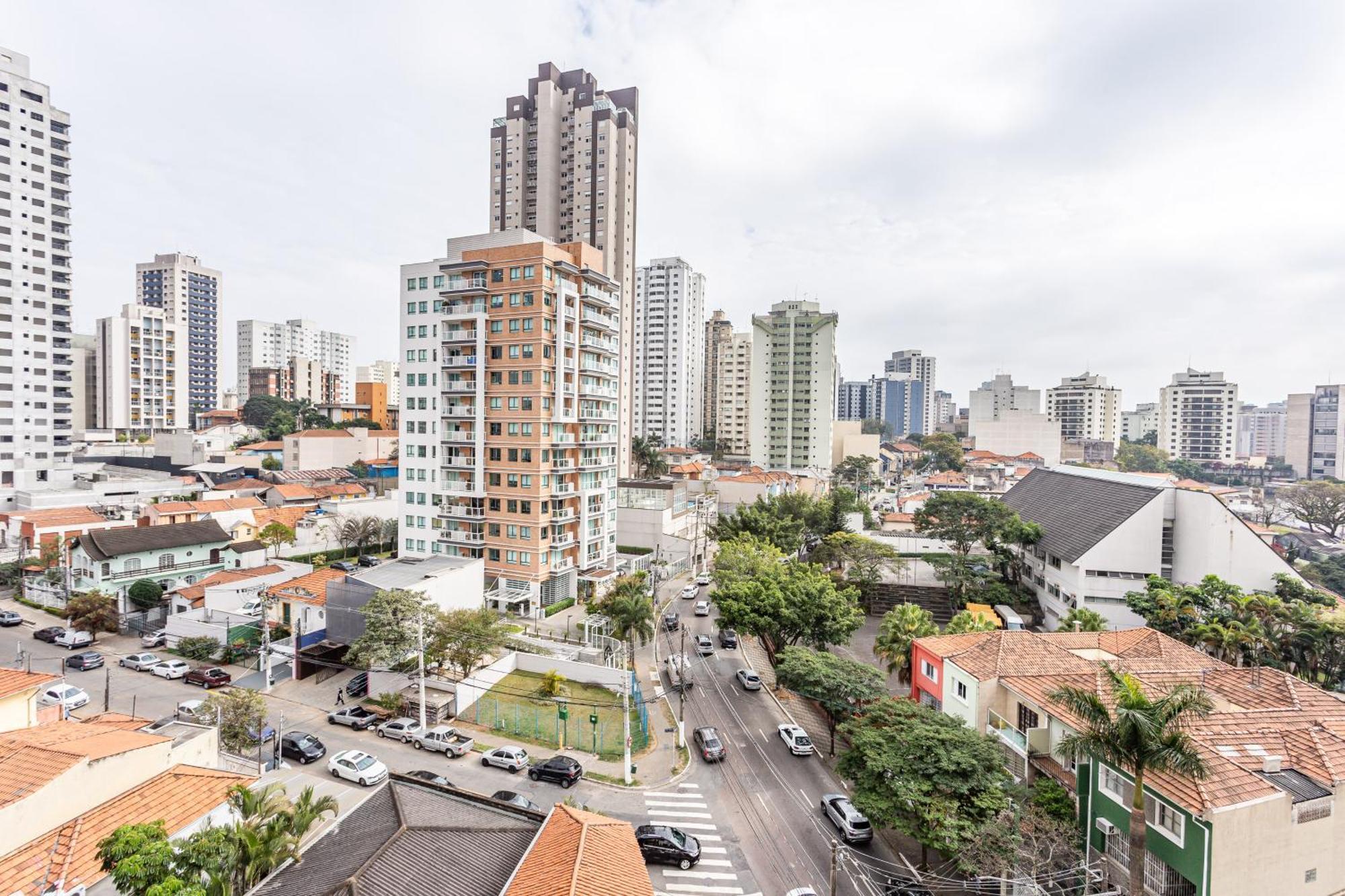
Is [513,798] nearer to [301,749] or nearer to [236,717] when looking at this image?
[301,749]

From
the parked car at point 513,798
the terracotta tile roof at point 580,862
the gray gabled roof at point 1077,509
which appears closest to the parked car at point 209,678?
the parked car at point 513,798

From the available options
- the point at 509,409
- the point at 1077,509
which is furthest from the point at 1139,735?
the point at 1077,509

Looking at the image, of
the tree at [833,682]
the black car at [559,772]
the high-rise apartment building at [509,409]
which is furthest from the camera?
the high-rise apartment building at [509,409]

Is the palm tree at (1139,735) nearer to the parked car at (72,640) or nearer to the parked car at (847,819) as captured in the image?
the parked car at (847,819)

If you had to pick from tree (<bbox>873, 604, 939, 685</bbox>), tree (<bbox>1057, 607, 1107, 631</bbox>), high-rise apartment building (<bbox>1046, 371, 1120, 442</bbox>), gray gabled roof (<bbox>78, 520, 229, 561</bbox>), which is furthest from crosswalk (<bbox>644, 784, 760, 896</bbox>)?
high-rise apartment building (<bbox>1046, 371, 1120, 442</bbox>)

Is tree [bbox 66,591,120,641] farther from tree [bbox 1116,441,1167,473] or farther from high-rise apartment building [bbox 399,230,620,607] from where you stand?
A: tree [bbox 1116,441,1167,473]

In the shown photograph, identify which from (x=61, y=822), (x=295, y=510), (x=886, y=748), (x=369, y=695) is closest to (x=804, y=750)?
(x=886, y=748)
